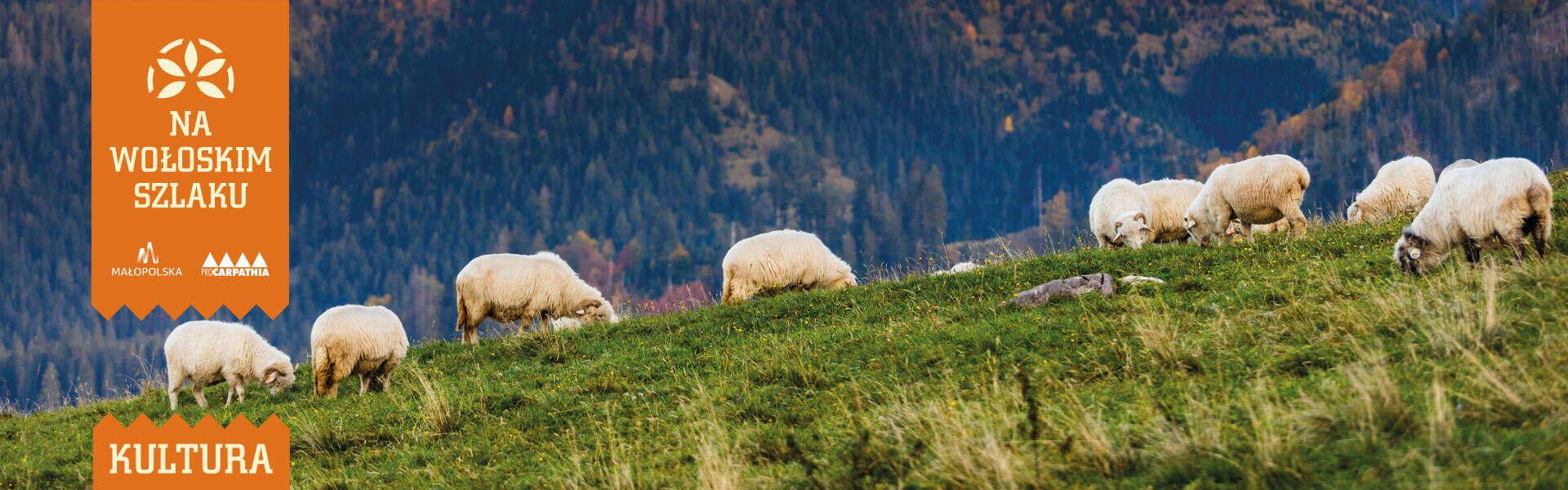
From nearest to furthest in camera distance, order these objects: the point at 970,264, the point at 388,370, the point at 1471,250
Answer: the point at 1471,250
the point at 388,370
the point at 970,264

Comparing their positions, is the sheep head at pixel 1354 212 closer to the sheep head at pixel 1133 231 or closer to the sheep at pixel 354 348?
the sheep head at pixel 1133 231

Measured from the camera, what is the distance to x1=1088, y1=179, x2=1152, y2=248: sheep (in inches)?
744

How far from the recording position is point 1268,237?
15.0 m

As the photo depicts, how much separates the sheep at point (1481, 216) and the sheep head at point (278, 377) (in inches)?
614

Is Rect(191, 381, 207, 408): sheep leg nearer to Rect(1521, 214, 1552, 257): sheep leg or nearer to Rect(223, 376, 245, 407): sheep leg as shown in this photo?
Rect(223, 376, 245, 407): sheep leg

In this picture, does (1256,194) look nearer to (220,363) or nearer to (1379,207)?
(1379,207)

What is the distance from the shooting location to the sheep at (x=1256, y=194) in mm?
16531

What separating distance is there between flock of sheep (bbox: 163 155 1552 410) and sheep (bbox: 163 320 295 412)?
0.02 meters

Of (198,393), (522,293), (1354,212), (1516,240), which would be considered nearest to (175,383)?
(198,393)

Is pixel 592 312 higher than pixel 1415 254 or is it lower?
lower

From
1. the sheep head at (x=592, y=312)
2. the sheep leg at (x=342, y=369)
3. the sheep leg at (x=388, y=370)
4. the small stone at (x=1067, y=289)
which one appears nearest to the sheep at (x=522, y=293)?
the sheep head at (x=592, y=312)

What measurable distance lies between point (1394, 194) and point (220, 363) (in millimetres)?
21038

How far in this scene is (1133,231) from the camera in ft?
62.0

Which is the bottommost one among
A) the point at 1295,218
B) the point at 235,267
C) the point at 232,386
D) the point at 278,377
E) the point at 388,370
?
the point at 232,386
